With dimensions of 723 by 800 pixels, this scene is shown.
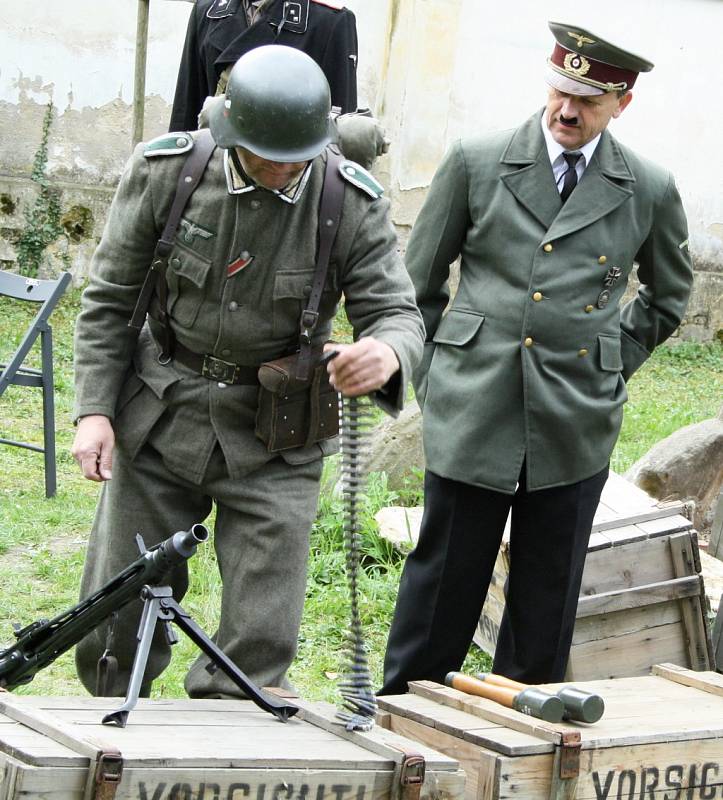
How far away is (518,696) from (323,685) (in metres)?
1.72

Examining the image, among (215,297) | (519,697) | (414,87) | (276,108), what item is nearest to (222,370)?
(215,297)

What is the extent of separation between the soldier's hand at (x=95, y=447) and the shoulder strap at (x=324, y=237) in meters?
0.53

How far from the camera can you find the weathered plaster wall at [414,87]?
1121cm

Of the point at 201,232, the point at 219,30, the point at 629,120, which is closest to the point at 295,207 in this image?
the point at 201,232

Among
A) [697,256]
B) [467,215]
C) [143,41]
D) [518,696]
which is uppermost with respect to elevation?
[467,215]

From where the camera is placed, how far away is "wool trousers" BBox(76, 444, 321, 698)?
142 inches

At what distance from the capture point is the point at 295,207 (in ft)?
11.6

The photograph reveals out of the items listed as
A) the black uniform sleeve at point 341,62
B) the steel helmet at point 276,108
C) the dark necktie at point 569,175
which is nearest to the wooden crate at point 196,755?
the steel helmet at point 276,108

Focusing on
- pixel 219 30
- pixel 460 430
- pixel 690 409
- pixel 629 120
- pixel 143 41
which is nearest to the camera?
pixel 460 430

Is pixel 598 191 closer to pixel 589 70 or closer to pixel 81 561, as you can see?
pixel 589 70

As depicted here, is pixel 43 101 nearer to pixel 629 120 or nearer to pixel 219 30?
pixel 629 120

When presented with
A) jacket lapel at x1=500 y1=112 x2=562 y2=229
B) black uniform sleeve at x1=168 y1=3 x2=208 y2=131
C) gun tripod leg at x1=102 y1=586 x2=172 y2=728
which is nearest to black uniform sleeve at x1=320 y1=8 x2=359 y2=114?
black uniform sleeve at x1=168 y1=3 x2=208 y2=131

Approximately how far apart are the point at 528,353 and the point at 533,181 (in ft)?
1.79

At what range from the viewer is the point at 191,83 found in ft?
17.2
